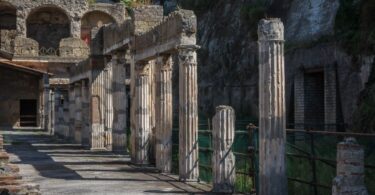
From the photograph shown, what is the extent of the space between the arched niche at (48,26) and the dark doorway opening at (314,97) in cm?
2700

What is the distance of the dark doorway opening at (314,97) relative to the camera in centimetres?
2070

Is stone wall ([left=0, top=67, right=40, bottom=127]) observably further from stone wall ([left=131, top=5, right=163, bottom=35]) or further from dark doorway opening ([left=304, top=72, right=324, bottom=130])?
stone wall ([left=131, top=5, right=163, bottom=35])

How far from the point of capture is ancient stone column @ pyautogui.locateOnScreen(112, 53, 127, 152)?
18453mm

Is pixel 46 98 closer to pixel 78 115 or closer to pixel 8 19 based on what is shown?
pixel 78 115

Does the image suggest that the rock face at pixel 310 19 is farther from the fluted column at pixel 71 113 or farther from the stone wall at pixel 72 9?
the stone wall at pixel 72 9

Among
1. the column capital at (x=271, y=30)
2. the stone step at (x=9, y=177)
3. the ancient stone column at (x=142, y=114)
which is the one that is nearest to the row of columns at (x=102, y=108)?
the ancient stone column at (x=142, y=114)

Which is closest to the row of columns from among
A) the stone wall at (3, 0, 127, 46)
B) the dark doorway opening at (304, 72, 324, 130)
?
the dark doorway opening at (304, 72, 324, 130)

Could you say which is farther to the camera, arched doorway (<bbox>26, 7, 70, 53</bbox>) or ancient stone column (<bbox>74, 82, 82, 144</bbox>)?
arched doorway (<bbox>26, 7, 70, 53</bbox>)

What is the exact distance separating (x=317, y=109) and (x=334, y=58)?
247 cm

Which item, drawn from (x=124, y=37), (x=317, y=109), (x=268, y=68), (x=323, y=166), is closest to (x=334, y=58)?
(x=317, y=109)

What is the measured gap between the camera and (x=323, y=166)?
11.9m

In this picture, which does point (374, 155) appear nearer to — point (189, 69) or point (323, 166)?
point (323, 166)

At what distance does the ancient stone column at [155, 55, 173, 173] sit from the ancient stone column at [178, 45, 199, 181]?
1.28 m

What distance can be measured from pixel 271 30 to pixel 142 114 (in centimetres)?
716
